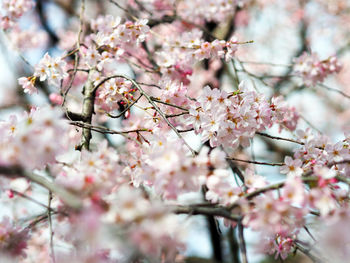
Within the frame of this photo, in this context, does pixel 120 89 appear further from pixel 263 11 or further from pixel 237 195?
pixel 263 11

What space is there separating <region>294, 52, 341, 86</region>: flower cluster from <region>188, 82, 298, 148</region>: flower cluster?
128 centimetres

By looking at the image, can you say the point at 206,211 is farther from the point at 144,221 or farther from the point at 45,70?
the point at 45,70

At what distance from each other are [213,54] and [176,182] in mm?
1490

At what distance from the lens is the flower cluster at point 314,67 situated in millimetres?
2801

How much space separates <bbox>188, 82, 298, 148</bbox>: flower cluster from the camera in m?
1.71

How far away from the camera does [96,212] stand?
33.8 inches

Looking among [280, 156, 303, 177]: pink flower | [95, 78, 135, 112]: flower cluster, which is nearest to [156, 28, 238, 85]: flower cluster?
[95, 78, 135, 112]: flower cluster

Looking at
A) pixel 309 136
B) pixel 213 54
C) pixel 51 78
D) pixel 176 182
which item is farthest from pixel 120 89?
pixel 309 136

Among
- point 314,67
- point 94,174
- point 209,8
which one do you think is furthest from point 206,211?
point 209,8

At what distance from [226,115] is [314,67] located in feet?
5.18

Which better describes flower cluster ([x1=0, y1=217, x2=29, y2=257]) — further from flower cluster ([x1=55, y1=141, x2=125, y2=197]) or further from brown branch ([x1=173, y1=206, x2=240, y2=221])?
brown branch ([x1=173, y1=206, x2=240, y2=221])

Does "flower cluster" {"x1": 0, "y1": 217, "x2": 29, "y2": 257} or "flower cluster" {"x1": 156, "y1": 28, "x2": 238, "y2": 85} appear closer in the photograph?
"flower cluster" {"x1": 0, "y1": 217, "x2": 29, "y2": 257}

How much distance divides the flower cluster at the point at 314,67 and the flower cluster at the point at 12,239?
2.57 meters

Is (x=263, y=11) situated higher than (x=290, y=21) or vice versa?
(x=290, y=21)
